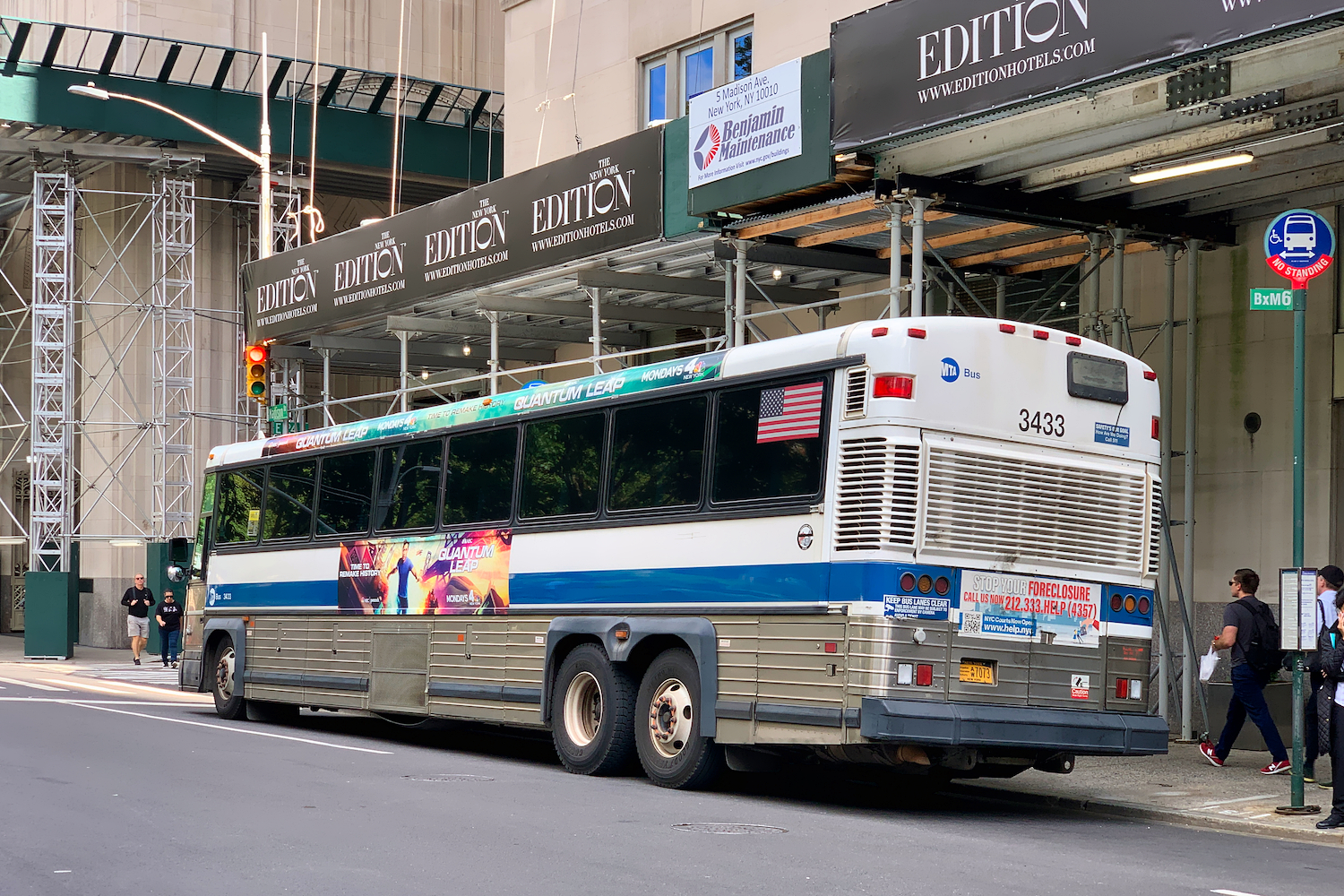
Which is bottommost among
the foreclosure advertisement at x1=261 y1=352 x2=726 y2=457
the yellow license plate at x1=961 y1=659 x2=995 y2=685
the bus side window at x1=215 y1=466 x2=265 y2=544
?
the yellow license plate at x1=961 y1=659 x2=995 y2=685

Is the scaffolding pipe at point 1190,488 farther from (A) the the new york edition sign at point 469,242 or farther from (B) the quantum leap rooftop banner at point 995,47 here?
(A) the the new york edition sign at point 469,242

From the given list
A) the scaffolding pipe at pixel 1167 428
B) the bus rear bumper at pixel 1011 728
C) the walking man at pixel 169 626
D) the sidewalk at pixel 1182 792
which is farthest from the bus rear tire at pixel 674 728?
the walking man at pixel 169 626

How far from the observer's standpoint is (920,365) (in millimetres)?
10867

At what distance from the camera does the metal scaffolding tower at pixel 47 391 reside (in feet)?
112

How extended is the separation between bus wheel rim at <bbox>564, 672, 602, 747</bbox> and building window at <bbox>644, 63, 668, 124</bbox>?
38.7 feet

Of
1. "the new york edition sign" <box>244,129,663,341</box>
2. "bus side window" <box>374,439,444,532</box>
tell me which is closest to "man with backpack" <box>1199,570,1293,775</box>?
"the new york edition sign" <box>244,129,663,341</box>

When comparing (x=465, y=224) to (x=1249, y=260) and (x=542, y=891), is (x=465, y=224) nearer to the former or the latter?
(x=1249, y=260)

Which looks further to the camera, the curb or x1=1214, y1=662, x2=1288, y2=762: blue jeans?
x1=1214, y1=662, x2=1288, y2=762: blue jeans

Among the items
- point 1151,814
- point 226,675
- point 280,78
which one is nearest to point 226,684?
point 226,675

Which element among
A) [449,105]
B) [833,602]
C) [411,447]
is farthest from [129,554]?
[833,602]

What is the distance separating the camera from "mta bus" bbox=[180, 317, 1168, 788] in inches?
424

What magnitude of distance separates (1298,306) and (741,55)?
1186 centimetres

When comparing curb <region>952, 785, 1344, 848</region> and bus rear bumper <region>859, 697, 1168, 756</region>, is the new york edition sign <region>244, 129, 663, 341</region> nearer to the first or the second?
curb <region>952, 785, 1344, 848</region>

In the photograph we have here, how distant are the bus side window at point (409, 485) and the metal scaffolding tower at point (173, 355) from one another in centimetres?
2033
